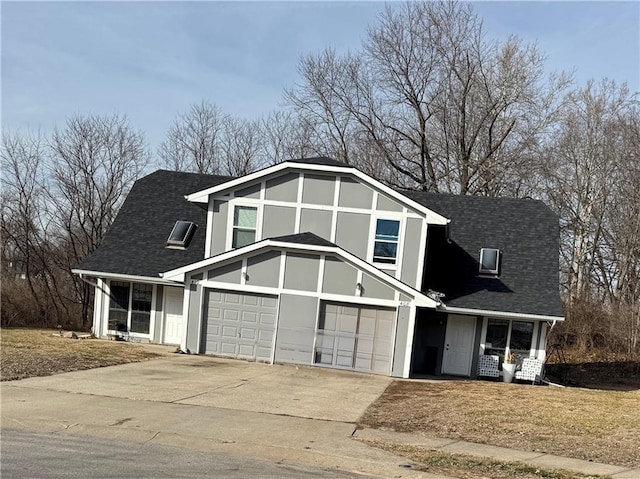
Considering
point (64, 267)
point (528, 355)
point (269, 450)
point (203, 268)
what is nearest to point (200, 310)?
point (203, 268)

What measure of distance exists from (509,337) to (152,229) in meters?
13.9

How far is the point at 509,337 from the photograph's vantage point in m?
24.0

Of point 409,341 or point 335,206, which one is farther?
point 335,206

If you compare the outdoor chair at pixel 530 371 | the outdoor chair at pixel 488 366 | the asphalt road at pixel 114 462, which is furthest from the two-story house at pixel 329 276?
the asphalt road at pixel 114 462

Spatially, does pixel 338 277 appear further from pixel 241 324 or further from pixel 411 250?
pixel 241 324

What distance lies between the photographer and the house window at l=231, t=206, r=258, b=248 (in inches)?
947

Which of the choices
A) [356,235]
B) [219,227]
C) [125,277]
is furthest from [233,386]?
[125,277]

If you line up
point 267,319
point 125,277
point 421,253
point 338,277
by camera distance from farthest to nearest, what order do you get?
point 125,277 < point 421,253 < point 267,319 < point 338,277

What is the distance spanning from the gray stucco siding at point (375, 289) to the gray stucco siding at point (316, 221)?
8.36 feet

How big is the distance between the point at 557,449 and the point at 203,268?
538 inches

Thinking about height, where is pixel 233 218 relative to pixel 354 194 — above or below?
below

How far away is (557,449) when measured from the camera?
11328 millimetres

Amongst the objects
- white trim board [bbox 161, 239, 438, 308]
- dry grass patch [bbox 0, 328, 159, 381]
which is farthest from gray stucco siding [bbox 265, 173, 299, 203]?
dry grass patch [bbox 0, 328, 159, 381]

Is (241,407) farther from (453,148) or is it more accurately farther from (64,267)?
(453,148)
